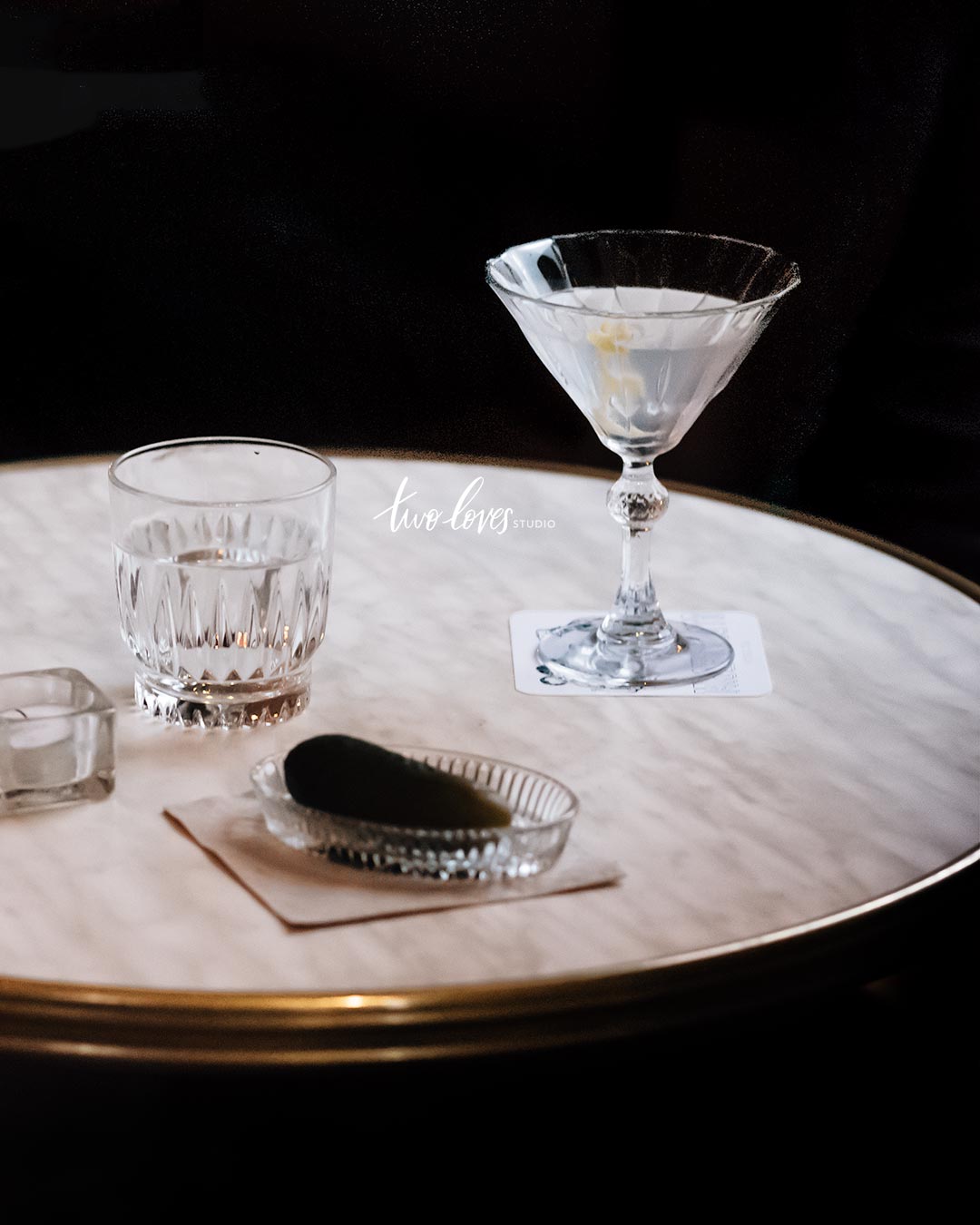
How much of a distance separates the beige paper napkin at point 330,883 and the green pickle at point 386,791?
25 mm

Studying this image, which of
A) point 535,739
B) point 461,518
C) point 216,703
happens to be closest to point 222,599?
point 216,703

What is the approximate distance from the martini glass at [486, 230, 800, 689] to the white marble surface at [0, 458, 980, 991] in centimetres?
5

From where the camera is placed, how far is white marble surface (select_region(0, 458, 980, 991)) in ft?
1.87

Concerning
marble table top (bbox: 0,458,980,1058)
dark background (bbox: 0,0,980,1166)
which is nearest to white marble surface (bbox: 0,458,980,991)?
marble table top (bbox: 0,458,980,1058)

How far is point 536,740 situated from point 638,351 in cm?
21

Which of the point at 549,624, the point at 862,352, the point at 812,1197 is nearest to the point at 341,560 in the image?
the point at 549,624

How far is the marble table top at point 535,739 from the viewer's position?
22.4 inches

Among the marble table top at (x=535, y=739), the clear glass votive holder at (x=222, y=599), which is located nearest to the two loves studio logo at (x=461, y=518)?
the marble table top at (x=535, y=739)

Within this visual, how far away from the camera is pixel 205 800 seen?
66 centimetres

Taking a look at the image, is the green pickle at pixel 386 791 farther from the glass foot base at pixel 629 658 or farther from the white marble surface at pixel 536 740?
the glass foot base at pixel 629 658

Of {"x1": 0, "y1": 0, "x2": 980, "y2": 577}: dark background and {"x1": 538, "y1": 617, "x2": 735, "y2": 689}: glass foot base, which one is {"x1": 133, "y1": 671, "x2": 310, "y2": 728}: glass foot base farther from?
{"x1": 0, "y1": 0, "x2": 980, "y2": 577}: dark background

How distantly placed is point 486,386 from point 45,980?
155cm

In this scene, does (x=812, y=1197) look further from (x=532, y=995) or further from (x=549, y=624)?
(x=549, y=624)

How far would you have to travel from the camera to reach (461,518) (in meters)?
1.08
